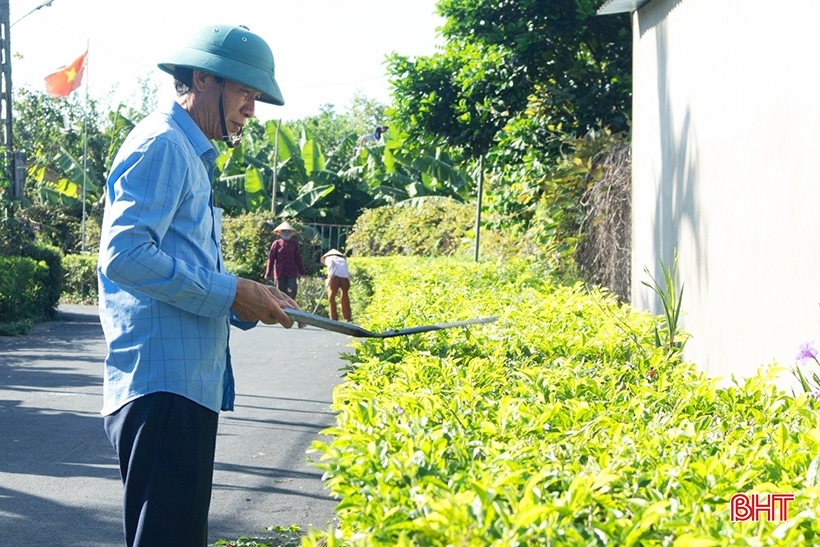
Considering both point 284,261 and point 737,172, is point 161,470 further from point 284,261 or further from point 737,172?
point 284,261

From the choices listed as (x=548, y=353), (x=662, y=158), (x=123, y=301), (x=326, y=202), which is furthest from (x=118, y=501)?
(x=326, y=202)

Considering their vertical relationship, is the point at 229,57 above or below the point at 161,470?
above

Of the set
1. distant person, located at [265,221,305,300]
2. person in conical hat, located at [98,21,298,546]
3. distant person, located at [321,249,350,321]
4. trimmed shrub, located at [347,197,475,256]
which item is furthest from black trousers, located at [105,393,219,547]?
trimmed shrub, located at [347,197,475,256]

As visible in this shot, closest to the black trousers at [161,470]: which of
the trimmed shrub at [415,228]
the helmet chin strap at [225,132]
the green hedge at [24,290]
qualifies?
the helmet chin strap at [225,132]

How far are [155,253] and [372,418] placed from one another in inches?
29.7

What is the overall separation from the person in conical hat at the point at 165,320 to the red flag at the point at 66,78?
89.4 ft

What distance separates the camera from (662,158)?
8.20 m

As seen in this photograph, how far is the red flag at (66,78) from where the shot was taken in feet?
94.9

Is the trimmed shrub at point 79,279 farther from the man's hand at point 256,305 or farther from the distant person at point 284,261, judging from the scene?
the man's hand at point 256,305

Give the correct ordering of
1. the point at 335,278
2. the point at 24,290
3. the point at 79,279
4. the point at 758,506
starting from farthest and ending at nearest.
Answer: the point at 79,279
the point at 335,278
the point at 24,290
the point at 758,506

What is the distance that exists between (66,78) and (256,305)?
27660mm

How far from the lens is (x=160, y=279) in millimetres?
3078

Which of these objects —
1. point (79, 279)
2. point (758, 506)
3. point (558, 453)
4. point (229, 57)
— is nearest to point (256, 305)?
point (229, 57)

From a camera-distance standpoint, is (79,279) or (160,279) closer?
(160,279)
